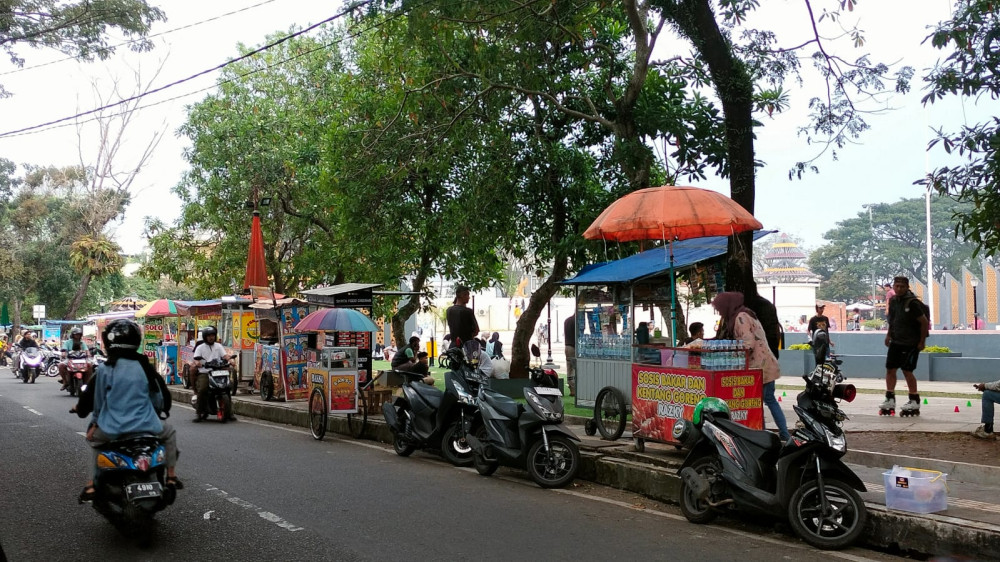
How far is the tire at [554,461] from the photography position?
27.6ft

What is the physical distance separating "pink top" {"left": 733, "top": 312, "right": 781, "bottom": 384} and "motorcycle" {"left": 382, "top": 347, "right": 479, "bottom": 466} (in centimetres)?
290

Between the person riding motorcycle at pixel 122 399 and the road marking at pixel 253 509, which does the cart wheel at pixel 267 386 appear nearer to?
the road marking at pixel 253 509

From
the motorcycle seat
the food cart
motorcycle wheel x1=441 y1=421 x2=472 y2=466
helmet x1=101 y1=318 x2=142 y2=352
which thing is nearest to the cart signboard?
the food cart

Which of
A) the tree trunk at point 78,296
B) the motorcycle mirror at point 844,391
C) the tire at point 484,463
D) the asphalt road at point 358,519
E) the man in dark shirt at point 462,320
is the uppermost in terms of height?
the tree trunk at point 78,296

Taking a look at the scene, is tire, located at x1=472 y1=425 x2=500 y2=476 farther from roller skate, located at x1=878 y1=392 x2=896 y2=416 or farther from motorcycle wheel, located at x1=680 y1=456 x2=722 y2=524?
roller skate, located at x1=878 y1=392 x2=896 y2=416

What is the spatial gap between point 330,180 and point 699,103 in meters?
7.02

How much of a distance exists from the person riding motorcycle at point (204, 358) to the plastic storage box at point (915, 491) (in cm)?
1124

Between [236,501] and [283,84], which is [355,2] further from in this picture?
[283,84]

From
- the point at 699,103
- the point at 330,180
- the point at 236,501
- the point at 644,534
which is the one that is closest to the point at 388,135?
the point at 330,180

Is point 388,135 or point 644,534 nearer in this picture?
point 644,534

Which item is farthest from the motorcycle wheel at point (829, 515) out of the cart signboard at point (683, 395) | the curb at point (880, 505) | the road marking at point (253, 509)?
the road marking at point (253, 509)

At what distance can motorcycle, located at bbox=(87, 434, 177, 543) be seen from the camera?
600 cm

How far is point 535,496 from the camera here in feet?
26.3

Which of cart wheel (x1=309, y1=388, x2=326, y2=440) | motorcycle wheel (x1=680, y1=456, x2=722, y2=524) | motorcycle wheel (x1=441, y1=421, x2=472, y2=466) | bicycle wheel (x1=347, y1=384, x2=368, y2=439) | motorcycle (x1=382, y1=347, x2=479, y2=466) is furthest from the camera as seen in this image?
bicycle wheel (x1=347, y1=384, x2=368, y2=439)
